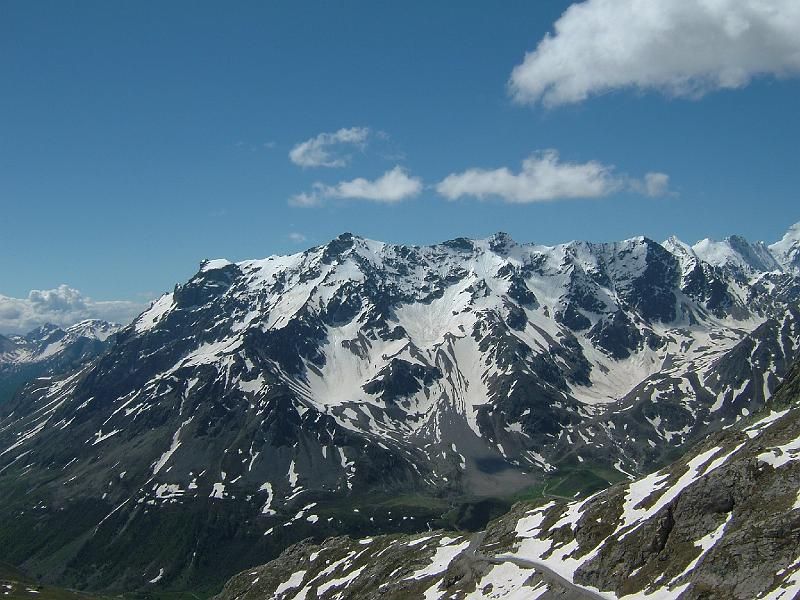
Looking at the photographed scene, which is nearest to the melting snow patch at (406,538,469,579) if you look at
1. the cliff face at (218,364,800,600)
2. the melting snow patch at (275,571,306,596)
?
the cliff face at (218,364,800,600)

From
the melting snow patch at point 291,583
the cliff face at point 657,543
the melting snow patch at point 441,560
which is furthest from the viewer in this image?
the melting snow patch at point 291,583

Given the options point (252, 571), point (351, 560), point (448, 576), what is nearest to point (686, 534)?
point (448, 576)

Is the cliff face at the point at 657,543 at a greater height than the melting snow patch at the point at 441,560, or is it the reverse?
the cliff face at the point at 657,543

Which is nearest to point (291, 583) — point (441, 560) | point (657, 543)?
point (441, 560)

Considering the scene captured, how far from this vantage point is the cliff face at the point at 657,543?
70562mm

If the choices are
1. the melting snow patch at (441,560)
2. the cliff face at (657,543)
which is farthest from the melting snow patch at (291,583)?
the melting snow patch at (441,560)

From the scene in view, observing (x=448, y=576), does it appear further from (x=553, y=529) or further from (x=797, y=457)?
(x=797, y=457)

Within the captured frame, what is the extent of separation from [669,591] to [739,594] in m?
9.33

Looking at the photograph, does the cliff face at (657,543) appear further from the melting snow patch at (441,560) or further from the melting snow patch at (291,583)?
the melting snow patch at (291,583)

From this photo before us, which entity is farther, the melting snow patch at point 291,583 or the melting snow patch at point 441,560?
the melting snow patch at point 291,583

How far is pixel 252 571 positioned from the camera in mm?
194000

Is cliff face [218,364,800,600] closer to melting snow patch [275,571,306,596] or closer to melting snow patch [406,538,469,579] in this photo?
melting snow patch [406,538,469,579]

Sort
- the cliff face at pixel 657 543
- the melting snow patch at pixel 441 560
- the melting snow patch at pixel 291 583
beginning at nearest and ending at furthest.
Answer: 1. the cliff face at pixel 657 543
2. the melting snow patch at pixel 441 560
3. the melting snow patch at pixel 291 583

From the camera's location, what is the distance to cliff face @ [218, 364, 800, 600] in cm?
7056
